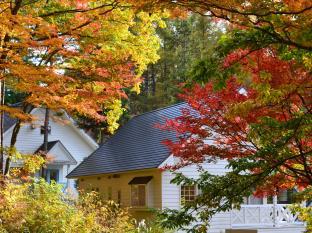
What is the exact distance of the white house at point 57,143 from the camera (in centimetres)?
3152

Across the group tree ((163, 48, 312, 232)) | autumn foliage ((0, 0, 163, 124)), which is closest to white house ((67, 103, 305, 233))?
autumn foliage ((0, 0, 163, 124))

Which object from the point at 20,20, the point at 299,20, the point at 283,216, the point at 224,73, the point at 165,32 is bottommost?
the point at 283,216

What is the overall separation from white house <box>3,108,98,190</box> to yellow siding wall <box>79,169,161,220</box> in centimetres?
500

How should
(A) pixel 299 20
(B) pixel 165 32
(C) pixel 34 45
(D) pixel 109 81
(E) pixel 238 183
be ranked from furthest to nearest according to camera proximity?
(B) pixel 165 32 → (D) pixel 109 81 → (C) pixel 34 45 → (E) pixel 238 183 → (A) pixel 299 20

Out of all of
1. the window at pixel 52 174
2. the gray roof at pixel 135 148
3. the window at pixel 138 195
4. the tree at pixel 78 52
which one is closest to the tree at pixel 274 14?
the tree at pixel 78 52

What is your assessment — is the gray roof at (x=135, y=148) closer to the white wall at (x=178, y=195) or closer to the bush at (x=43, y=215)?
the white wall at (x=178, y=195)

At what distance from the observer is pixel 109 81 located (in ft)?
39.8

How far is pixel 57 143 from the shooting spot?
31.6 metres

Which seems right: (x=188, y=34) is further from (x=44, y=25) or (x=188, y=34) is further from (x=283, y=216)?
(x=44, y=25)

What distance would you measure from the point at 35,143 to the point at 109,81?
22.3 metres

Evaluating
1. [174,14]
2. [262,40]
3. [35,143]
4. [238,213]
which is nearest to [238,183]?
[262,40]

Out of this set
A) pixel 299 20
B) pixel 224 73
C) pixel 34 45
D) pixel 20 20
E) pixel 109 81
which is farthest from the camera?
pixel 109 81

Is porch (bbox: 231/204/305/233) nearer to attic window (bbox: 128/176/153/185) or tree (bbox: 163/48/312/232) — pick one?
attic window (bbox: 128/176/153/185)

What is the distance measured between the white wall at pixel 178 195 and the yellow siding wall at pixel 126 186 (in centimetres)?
28
